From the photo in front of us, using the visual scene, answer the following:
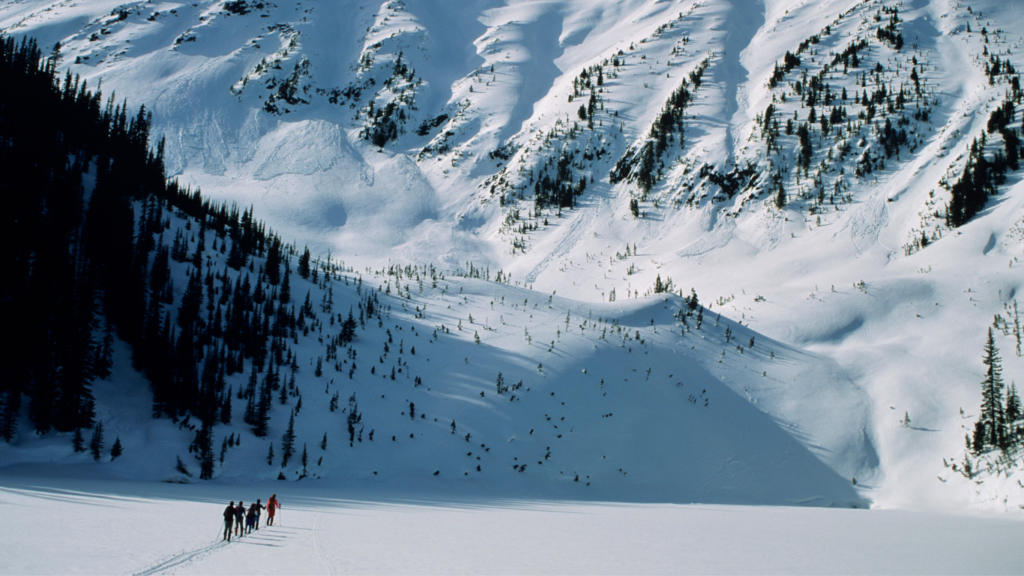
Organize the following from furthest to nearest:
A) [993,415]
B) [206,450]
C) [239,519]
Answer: [993,415], [206,450], [239,519]

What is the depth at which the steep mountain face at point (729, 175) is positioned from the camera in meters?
61.3

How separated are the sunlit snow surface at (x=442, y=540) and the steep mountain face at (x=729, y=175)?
24.4m

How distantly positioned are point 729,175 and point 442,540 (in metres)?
112

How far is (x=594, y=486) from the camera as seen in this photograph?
43.9 meters

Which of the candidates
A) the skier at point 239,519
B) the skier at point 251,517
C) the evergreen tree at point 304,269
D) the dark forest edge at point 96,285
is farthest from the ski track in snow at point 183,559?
the evergreen tree at point 304,269

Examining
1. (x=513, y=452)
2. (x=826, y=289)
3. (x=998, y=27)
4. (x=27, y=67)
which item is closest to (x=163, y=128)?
(x=27, y=67)

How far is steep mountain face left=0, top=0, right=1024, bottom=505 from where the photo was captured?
61.3m

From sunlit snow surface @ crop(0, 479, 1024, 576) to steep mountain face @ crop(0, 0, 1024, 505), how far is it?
80.2 feet

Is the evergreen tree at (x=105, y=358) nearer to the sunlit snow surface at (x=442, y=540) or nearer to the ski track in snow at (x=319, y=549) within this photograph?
the sunlit snow surface at (x=442, y=540)

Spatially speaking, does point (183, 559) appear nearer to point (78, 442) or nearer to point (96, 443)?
point (96, 443)

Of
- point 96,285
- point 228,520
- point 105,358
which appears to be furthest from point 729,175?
point 228,520

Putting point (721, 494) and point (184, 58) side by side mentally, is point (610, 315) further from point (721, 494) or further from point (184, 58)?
point (184, 58)

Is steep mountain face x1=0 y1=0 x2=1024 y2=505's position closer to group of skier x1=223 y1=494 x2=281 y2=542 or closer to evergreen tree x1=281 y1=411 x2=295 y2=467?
evergreen tree x1=281 y1=411 x2=295 y2=467

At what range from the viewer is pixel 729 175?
115562 millimetres
